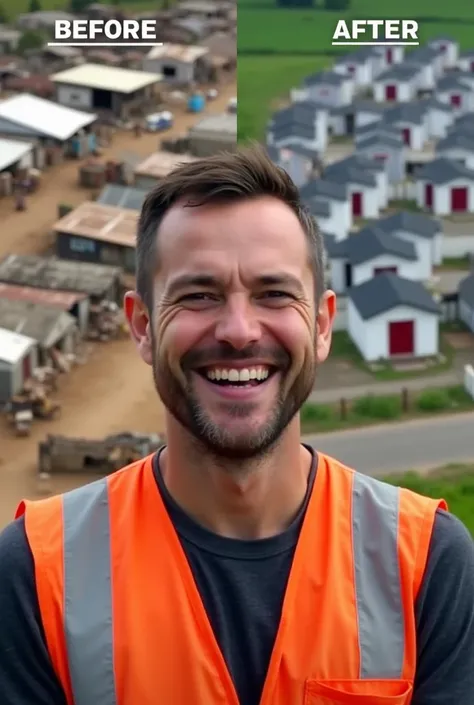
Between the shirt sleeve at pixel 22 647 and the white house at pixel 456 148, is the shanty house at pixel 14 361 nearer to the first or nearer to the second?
the white house at pixel 456 148

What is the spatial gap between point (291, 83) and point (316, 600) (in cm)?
363

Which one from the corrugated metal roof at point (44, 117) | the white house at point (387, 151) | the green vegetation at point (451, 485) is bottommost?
the corrugated metal roof at point (44, 117)

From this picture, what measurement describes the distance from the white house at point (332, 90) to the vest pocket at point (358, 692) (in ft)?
13.4

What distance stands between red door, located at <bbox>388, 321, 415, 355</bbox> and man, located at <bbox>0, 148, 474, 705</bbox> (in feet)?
11.1

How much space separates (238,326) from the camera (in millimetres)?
755

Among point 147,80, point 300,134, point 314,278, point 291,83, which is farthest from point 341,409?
point 147,80

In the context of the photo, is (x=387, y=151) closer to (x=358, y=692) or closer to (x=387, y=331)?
(x=387, y=331)

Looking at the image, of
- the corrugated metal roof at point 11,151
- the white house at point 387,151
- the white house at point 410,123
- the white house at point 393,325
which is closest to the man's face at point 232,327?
the white house at point 393,325

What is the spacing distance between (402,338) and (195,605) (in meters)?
3.45

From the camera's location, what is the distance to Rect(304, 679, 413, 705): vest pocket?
76 cm

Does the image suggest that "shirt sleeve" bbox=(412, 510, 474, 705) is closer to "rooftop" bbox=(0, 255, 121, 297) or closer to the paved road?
the paved road

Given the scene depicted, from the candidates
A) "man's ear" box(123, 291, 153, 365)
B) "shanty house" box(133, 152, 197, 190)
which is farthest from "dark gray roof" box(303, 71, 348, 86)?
"man's ear" box(123, 291, 153, 365)

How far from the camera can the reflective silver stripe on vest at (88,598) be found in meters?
0.75

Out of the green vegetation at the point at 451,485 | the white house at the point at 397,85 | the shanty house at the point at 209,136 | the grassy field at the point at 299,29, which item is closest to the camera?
the grassy field at the point at 299,29
